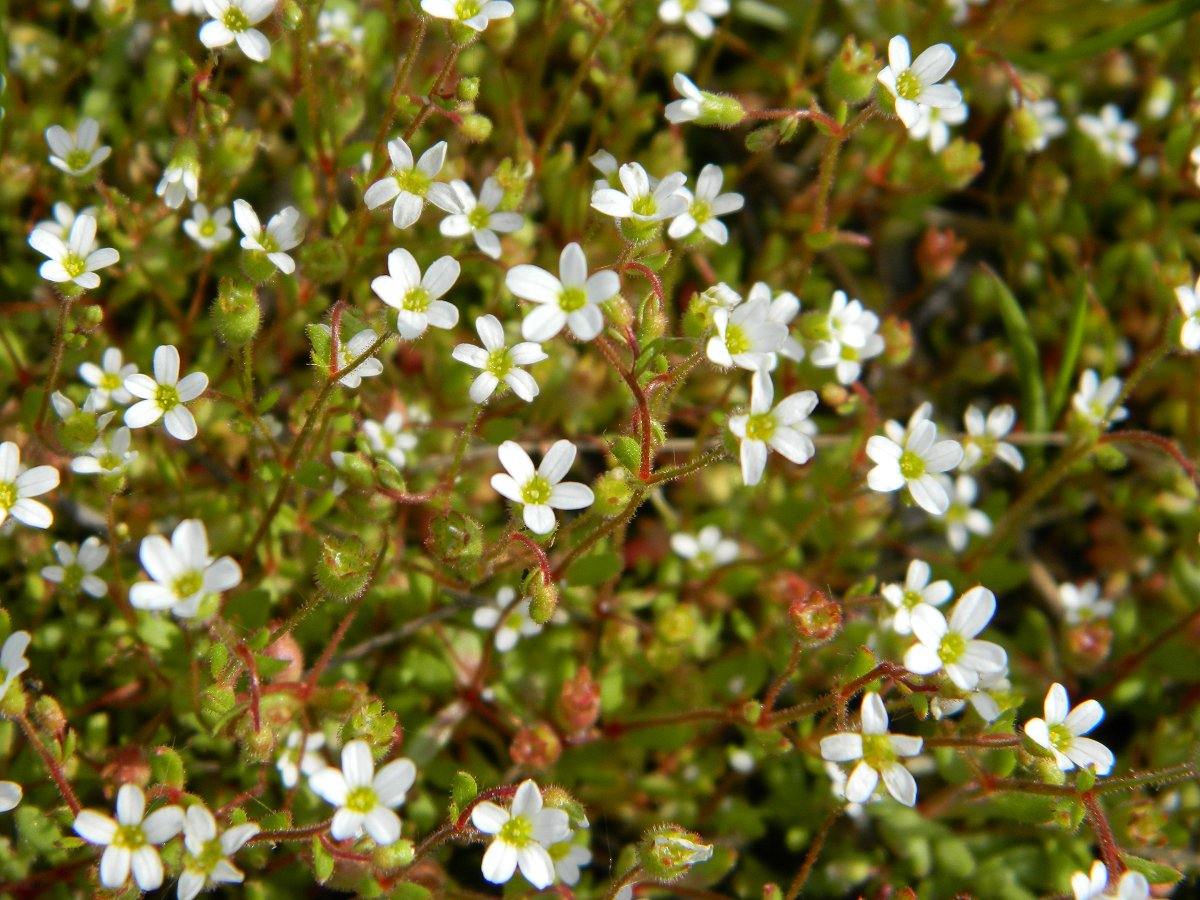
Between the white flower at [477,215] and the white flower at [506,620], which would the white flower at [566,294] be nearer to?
the white flower at [477,215]

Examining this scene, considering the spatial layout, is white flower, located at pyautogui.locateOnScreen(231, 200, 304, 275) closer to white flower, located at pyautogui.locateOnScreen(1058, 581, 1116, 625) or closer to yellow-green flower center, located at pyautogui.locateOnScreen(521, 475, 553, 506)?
yellow-green flower center, located at pyautogui.locateOnScreen(521, 475, 553, 506)

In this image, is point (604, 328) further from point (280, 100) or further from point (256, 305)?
point (280, 100)

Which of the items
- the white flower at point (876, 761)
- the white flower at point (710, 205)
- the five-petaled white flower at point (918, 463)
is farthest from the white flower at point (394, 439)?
the white flower at point (876, 761)

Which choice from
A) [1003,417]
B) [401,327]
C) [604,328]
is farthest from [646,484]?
[1003,417]

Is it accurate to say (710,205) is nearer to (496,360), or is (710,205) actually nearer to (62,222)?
(496,360)

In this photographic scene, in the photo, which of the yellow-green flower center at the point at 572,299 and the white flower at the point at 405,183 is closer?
the yellow-green flower center at the point at 572,299
